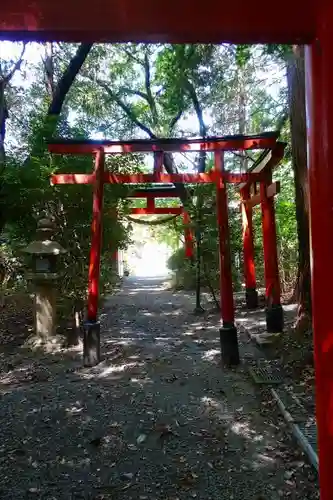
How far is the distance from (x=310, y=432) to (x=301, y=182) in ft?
12.3

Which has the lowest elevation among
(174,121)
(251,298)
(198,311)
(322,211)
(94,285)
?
(198,311)

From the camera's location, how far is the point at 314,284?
75.4 inches

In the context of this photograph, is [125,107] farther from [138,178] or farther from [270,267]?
[270,267]

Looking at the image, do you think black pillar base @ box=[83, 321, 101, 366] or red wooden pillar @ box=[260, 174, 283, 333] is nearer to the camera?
black pillar base @ box=[83, 321, 101, 366]

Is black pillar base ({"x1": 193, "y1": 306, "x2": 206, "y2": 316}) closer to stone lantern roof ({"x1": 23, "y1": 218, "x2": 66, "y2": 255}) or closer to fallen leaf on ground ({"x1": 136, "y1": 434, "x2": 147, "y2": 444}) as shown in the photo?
stone lantern roof ({"x1": 23, "y1": 218, "x2": 66, "y2": 255})

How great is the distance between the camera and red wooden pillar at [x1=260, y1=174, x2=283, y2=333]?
7117mm

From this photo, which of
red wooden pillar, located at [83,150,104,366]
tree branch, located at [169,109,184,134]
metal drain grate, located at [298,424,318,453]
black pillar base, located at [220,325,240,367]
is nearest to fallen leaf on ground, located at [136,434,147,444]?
metal drain grate, located at [298,424,318,453]

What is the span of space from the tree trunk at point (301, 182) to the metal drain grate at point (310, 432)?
2.51 m

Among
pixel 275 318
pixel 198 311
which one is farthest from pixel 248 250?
pixel 275 318

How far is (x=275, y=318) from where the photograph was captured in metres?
7.11

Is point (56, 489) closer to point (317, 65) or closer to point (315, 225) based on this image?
point (315, 225)

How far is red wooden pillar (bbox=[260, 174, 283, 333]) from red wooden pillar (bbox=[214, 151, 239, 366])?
139 cm

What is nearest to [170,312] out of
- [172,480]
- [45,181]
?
[45,181]

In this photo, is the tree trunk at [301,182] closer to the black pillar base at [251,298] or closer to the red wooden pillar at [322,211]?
the black pillar base at [251,298]
